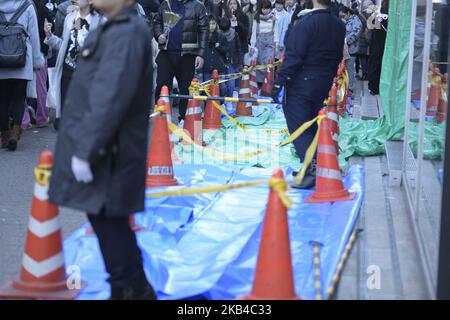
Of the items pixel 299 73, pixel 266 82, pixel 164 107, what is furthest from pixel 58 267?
pixel 266 82

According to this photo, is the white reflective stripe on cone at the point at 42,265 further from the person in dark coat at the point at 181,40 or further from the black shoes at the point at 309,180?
the person in dark coat at the point at 181,40

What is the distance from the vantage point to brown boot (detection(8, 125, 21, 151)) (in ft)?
34.4

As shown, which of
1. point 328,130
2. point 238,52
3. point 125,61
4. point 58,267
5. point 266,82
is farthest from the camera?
point 266,82

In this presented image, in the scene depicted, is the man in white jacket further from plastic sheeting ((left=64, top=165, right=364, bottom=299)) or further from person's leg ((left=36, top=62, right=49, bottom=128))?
plastic sheeting ((left=64, top=165, right=364, bottom=299))

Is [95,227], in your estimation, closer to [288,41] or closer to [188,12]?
[288,41]

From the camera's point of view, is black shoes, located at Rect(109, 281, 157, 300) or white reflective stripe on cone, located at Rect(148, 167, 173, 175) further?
white reflective stripe on cone, located at Rect(148, 167, 173, 175)

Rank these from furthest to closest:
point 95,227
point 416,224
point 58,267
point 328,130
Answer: point 328,130 < point 416,224 < point 58,267 < point 95,227

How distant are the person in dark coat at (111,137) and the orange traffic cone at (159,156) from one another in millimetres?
3284

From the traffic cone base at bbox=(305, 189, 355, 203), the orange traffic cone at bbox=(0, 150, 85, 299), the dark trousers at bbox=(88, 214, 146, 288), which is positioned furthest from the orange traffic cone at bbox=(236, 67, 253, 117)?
the dark trousers at bbox=(88, 214, 146, 288)

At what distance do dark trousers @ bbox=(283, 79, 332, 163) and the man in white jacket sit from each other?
11.6 feet

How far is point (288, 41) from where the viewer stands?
823 cm

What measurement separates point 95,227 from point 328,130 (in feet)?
11.5

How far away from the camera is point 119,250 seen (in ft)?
15.6

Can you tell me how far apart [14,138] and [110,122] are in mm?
6428
